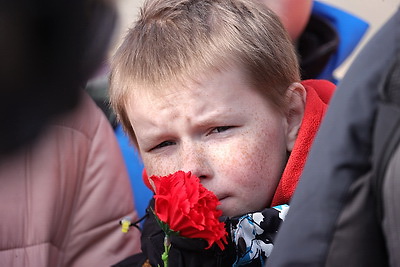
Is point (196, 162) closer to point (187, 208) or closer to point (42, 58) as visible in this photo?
point (187, 208)

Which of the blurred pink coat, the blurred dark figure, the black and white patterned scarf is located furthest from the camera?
the blurred pink coat

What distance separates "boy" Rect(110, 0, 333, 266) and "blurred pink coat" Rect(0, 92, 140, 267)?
221mm

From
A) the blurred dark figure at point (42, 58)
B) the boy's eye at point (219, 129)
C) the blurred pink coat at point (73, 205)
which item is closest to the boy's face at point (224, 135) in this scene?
the boy's eye at point (219, 129)

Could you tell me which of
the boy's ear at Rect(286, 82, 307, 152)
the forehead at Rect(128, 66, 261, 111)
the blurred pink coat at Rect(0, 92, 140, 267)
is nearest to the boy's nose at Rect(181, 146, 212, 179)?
the forehead at Rect(128, 66, 261, 111)

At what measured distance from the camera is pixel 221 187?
1384mm

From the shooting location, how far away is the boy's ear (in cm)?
151

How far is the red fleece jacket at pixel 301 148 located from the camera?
1404 millimetres

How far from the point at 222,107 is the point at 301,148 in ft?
0.61

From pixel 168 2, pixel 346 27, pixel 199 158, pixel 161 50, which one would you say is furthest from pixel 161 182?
pixel 346 27

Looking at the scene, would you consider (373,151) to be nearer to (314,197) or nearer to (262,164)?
(314,197)

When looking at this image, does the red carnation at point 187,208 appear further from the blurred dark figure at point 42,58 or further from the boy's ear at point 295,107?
the blurred dark figure at point 42,58

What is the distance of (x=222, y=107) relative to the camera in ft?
4.61

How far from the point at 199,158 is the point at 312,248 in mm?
586

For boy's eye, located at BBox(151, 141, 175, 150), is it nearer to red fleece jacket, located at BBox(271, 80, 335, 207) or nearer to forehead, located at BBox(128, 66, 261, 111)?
forehead, located at BBox(128, 66, 261, 111)
